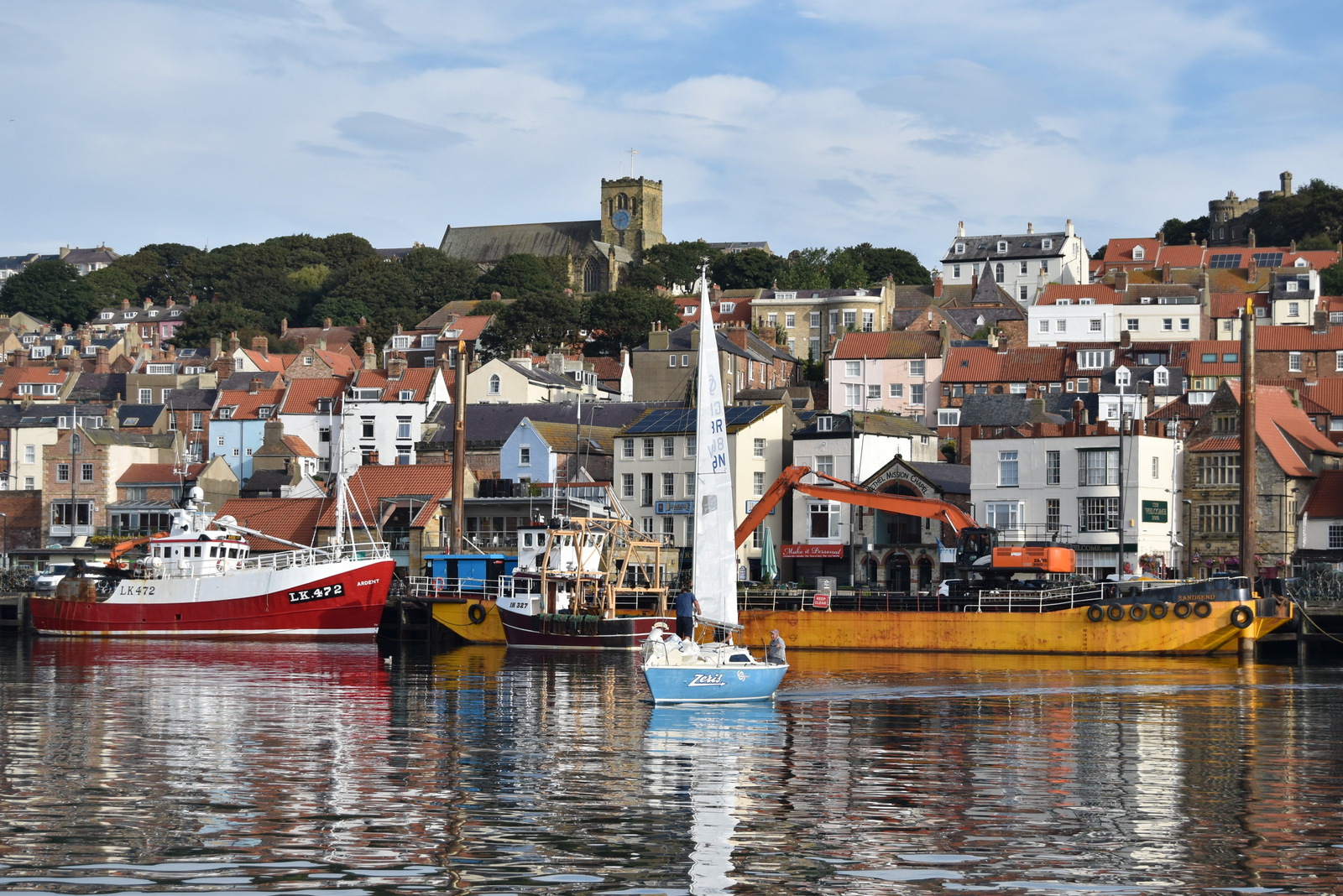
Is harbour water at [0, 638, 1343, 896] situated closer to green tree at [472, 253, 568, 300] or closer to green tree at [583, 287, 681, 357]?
green tree at [583, 287, 681, 357]

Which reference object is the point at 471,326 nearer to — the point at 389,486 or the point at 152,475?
the point at 152,475

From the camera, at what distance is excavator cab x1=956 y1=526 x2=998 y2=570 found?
62281mm

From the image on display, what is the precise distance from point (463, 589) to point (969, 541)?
67.8 ft

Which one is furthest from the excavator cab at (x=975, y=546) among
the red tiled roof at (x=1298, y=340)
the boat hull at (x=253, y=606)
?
the red tiled roof at (x=1298, y=340)

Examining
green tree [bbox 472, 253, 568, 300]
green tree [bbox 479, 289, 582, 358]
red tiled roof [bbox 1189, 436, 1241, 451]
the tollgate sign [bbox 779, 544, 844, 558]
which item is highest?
green tree [bbox 472, 253, 568, 300]

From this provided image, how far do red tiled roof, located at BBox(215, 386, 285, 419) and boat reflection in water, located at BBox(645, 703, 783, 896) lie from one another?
3275 inches

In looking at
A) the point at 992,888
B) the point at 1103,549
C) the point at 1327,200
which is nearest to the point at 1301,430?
the point at 1103,549

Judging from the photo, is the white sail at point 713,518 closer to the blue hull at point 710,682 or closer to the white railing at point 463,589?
the blue hull at point 710,682

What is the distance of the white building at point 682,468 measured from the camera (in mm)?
85812

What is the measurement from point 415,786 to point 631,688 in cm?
1913

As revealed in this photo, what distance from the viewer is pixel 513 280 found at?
7067 inches

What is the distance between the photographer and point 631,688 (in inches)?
1735

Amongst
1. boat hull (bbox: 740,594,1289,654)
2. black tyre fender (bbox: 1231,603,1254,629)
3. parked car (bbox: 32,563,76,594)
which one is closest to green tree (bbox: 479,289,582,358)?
parked car (bbox: 32,563,76,594)

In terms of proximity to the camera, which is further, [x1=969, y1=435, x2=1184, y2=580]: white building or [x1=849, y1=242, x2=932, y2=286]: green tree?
[x1=849, y1=242, x2=932, y2=286]: green tree
